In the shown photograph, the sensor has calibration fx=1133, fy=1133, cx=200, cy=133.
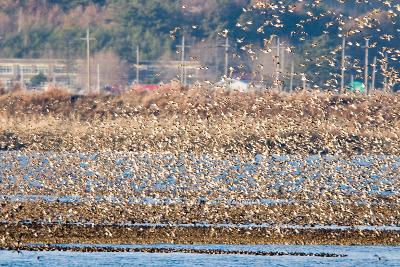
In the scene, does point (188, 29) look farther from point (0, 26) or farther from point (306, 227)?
point (306, 227)

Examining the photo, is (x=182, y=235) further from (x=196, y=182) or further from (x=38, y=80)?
(x=38, y=80)

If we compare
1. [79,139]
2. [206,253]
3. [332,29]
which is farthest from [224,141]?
[332,29]

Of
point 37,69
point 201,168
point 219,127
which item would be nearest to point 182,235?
point 201,168

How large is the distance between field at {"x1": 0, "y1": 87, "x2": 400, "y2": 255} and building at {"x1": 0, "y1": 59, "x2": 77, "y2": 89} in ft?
112

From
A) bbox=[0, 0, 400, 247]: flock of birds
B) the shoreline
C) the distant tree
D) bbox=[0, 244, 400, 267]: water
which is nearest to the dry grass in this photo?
bbox=[0, 0, 400, 247]: flock of birds

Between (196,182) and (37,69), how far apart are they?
55.7 meters

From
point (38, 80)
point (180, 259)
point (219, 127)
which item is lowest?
point (38, 80)

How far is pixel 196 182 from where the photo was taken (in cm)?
2552

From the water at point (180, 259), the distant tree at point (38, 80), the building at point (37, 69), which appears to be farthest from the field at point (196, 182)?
the building at point (37, 69)

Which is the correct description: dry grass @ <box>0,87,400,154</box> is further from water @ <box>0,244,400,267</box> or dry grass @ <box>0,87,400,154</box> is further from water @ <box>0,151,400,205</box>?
water @ <box>0,244,400,267</box>

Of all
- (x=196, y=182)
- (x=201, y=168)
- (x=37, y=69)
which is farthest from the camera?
(x=37, y=69)

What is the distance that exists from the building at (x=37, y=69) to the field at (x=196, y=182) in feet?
112

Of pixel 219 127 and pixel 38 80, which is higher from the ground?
pixel 219 127

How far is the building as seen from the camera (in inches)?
3059
